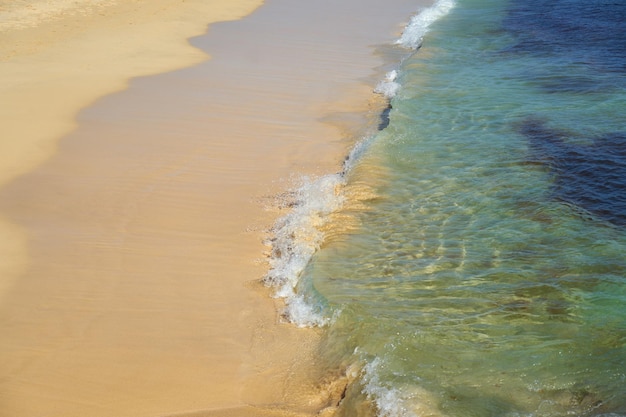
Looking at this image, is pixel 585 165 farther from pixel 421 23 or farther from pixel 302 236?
pixel 421 23

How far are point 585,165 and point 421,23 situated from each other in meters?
9.56

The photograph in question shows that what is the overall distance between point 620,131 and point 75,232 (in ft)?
24.2

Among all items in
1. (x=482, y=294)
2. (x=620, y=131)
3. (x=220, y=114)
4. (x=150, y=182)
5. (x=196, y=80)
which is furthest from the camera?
(x=196, y=80)

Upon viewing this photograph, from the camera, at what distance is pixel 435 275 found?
6395 mm

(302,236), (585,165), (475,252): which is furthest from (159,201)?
(585,165)

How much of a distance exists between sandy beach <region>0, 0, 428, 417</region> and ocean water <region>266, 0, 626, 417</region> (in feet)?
1.30

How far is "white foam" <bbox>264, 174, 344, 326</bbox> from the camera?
6.01 meters

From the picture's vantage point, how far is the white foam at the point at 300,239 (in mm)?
6008

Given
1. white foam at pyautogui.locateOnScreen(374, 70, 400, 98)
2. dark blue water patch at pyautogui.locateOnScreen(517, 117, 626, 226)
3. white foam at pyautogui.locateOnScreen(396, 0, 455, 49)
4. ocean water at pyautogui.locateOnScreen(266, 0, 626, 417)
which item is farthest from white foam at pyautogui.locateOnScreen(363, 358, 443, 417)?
white foam at pyautogui.locateOnScreen(396, 0, 455, 49)

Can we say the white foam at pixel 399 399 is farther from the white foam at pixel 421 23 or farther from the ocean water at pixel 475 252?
the white foam at pixel 421 23

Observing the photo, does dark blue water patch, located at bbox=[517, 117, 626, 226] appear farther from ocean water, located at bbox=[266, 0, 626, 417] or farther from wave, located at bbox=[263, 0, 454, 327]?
wave, located at bbox=[263, 0, 454, 327]

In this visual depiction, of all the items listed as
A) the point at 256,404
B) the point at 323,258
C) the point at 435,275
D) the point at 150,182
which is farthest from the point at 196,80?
the point at 256,404

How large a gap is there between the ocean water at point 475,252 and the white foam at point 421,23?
3.38m

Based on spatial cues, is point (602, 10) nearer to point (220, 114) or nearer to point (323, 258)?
point (220, 114)
